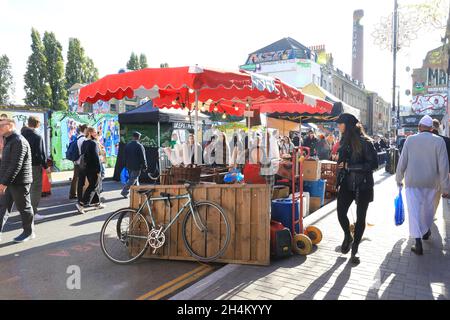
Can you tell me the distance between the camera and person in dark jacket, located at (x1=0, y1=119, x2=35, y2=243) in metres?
5.62

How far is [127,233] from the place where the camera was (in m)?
5.05

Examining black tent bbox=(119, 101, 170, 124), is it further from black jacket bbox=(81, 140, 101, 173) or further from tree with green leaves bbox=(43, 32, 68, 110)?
tree with green leaves bbox=(43, 32, 68, 110)

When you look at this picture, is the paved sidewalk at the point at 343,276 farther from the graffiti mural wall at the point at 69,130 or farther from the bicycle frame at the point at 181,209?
the graffiti mural wall at the point at 69,130

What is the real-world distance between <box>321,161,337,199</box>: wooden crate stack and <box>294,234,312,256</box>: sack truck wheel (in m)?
5.18

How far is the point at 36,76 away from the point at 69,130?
28.4 metres

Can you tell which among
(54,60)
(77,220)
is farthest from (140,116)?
(54,60)

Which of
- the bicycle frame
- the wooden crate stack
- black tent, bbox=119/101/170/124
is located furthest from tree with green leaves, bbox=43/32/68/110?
the bicycle frame

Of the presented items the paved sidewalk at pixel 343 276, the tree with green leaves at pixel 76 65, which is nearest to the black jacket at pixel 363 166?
the paved sidewalk at pixel 343 276

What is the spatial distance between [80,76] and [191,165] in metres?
41.5

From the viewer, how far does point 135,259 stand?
4832mm

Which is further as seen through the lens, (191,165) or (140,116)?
(140,116)

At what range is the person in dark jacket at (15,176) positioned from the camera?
18.5ft

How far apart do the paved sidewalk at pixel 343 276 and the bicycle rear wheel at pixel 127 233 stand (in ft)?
4.21

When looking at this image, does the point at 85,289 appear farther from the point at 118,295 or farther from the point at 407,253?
the point at 407,253
